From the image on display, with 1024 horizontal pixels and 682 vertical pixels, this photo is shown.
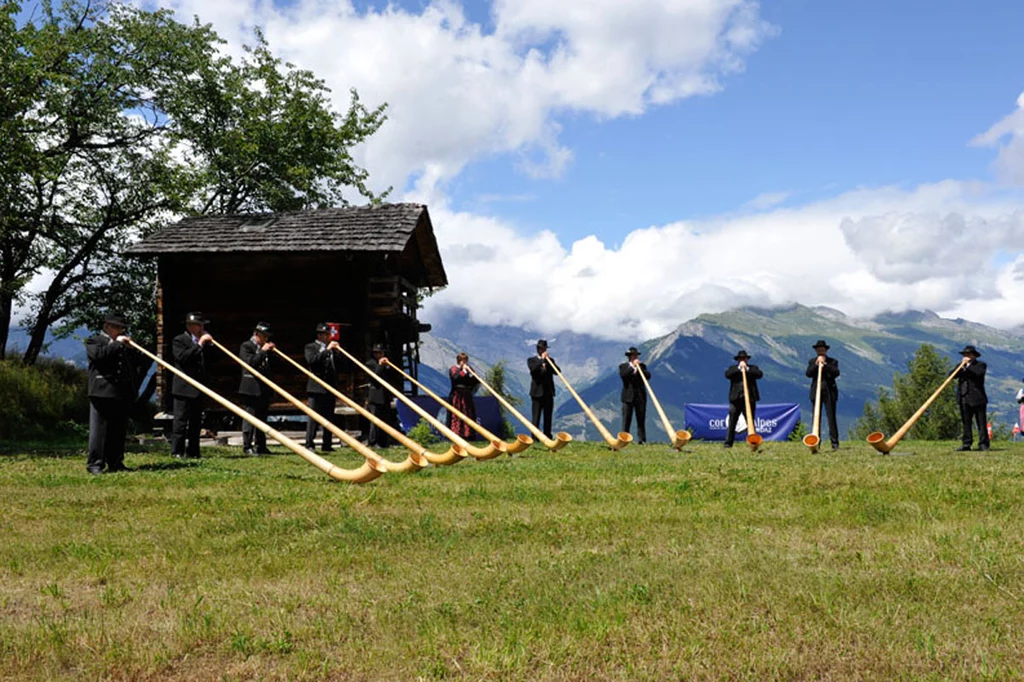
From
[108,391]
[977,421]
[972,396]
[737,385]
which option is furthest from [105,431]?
[972,396]

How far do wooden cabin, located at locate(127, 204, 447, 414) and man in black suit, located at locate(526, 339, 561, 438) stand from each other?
3.98m

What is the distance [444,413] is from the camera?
20.6 m

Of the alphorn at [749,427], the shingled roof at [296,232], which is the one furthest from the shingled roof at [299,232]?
the alphorn at [749,427]

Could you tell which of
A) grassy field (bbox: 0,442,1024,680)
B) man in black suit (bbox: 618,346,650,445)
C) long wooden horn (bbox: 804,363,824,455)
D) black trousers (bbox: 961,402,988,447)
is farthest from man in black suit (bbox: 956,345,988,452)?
grassy field (bbox: 0,442,1024,680)

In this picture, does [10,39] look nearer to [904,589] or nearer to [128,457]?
[128,457]

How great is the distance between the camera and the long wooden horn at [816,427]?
40.3ft

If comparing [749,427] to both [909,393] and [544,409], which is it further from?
[909,393]

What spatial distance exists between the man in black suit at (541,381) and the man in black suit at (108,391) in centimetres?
864

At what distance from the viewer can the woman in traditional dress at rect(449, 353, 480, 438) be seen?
693 inches

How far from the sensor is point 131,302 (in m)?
29.0

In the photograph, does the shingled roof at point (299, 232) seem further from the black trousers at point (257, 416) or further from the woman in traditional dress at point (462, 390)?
the black trousers at point (257, 416)

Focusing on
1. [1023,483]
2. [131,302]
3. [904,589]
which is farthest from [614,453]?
[131,302]

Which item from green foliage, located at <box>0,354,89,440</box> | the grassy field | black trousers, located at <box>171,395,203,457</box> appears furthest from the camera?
green foliage, located at <box>0,354,89,440</box>

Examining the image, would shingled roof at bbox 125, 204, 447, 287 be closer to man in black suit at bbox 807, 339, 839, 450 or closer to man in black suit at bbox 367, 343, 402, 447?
man in black suit at bbox 367, 343, 402, 447
